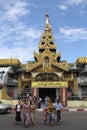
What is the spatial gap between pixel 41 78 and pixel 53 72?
196cm

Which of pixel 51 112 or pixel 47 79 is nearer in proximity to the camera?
pixel 51 112

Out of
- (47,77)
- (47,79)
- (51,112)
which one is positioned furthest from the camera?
(47,77)

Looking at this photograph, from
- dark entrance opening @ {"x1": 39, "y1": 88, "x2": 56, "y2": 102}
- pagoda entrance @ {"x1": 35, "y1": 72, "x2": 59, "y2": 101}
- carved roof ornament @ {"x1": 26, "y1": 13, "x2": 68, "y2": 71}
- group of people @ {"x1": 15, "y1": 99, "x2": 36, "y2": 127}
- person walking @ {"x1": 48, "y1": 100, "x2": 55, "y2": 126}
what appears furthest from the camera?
dark entrance opening @ {"x1": 39, "y1": 88, "x2": 56, "y2": 102}

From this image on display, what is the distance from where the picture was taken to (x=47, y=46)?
51.0 meters

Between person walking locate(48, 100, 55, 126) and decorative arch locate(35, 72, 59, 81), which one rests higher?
decorative arch locate(35, 72, 59, 81)

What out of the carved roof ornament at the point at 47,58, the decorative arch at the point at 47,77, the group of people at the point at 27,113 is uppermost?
the carved roof ornament at the point at 47,58

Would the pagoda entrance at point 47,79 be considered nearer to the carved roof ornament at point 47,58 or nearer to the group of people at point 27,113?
the carved roof ornament at point 47,58

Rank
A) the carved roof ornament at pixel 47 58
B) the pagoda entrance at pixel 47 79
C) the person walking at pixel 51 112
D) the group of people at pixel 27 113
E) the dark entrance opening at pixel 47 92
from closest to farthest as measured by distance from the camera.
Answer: the group of people at pixel 27 113 → the person walking at pixel 51 112 → the pagoda entrance at pixel 47 79 → the carved roof ornament at pixel 47 58 → the dark entrance opening at pixel 47 92

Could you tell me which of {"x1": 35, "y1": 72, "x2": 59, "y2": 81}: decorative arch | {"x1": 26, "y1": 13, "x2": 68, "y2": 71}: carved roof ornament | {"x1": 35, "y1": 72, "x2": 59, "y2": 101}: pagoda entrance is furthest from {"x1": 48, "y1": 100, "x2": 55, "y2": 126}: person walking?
{"x1": 26, "y1": 13, "x2": 68, "y2": 71}: carved roof ornament

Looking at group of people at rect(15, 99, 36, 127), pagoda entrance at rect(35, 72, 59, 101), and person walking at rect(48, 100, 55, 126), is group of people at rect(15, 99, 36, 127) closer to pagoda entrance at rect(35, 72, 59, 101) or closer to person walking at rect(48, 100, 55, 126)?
person walking at rect(48, 100, 55, 126)

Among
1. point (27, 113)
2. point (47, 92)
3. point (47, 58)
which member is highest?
point (47, 58)

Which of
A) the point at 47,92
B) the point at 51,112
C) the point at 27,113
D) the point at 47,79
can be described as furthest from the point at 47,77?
the point at 27,113

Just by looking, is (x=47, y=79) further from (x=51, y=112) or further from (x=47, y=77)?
(x=51, y=112)

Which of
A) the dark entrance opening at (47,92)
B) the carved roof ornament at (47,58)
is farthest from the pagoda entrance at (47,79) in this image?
the carved roof ornament at (47,58)
